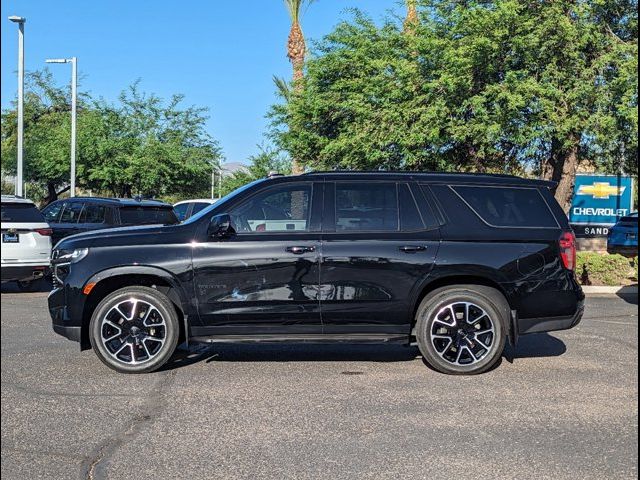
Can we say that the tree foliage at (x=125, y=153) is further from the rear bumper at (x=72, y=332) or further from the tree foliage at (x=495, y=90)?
the rear bumper at (x=72, y=332)

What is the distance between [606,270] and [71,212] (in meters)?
10.3

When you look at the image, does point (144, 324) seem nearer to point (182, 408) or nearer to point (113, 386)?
point (113, 386)

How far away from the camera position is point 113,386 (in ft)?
19.0

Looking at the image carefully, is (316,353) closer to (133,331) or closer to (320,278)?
(320,278)

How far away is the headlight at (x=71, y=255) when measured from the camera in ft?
20.5

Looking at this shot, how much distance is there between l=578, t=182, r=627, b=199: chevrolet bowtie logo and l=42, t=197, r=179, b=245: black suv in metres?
20.6

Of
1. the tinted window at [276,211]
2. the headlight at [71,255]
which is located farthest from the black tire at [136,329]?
the tinted window at [276,211]

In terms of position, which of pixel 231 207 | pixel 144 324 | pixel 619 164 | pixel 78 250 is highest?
pixel 619 164

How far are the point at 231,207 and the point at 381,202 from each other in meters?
1.40

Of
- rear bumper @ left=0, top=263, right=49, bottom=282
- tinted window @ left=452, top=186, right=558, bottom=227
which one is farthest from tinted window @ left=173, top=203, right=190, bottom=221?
tinted window @ left=452, top=186, right=558, bottom=227

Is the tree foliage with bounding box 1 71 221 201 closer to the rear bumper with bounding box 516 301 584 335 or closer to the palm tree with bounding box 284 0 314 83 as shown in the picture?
the palm tree with bounding box 284 0 314 83

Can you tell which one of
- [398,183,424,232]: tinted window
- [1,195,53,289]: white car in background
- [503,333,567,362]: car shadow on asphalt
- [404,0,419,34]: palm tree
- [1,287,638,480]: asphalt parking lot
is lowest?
[1,287,638,480]: asphalt parking lot

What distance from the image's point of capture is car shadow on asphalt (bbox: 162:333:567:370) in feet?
22.6

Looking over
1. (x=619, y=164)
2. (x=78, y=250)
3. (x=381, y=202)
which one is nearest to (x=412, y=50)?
(x=619, y=164)
